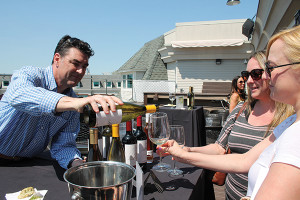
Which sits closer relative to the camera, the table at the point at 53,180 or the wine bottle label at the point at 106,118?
the wine bottle label at the point at 106,118

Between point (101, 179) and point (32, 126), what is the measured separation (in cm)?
113

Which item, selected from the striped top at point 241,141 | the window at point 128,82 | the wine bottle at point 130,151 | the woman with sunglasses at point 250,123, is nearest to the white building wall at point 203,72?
the window at point 128,82

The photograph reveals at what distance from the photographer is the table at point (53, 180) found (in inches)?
48.5

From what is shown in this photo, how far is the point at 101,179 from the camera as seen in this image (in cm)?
93

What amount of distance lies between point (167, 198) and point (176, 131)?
57 centimetres

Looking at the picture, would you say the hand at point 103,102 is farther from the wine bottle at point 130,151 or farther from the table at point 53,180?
the table at point 53,180

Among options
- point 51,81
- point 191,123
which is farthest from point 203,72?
point 51,81

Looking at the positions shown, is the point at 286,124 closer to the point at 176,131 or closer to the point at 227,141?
the point at 176,131

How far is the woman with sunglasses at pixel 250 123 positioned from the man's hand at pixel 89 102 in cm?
69

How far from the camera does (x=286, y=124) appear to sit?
1.21 metres

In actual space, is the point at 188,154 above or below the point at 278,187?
below

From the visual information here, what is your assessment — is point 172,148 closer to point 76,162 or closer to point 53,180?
point 76,162

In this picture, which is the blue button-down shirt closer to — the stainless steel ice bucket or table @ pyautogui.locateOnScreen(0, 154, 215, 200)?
table @ pyautogui.locateOnScreen(0, 154, 215, 200)

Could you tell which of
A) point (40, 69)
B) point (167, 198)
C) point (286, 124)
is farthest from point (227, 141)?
point (40, 69)
